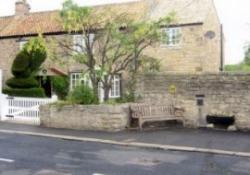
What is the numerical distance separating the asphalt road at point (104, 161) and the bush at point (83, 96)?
3.88 m

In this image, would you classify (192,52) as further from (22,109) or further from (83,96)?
(22,109)

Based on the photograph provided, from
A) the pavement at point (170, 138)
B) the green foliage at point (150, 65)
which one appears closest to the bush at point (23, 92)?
the green foliage at point (150, 65)

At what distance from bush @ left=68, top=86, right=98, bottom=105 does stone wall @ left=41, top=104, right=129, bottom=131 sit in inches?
16.1

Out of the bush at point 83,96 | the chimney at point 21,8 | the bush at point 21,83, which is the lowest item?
the bush at point 83,96

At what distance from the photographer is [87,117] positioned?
17.2 meters

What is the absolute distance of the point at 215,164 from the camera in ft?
35.4

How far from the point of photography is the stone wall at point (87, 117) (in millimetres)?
16688

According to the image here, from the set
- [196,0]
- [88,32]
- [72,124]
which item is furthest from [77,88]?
[196,0]

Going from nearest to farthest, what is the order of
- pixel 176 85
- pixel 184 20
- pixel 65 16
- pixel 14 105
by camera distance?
pixel 176 85
pixel 65 16
pixel 14 105
pixel 184 20

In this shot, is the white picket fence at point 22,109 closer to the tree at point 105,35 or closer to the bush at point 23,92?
the tree at point 105,35

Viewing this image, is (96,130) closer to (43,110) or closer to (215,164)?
(43,110)

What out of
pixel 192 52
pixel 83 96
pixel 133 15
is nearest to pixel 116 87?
pixel 133 15

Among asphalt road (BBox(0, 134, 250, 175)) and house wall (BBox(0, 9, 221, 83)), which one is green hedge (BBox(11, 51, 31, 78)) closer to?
house wall (BBox(0, 9, 221, 83))

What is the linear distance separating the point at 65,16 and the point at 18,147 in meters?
7.72
